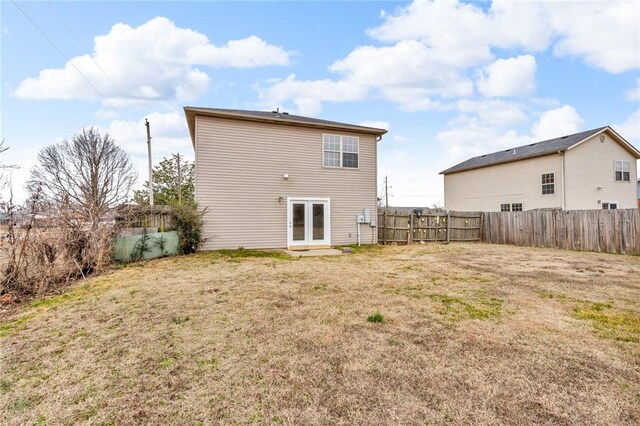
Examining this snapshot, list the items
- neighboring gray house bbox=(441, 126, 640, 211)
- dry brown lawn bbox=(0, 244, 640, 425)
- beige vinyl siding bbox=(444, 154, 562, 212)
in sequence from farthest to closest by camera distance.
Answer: beige vinyl siding bbox=(444, 154, 562, 212) < neighboring gray house bbox=(441, 126, 640, 211) < dry brown lawn bbox=(0, 244, 640, 425)

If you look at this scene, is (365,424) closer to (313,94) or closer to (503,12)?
(503,12)

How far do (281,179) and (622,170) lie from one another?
67.1ft

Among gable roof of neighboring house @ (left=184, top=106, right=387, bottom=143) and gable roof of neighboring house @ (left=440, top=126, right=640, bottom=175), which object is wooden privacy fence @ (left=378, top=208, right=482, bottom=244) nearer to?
gable roof of neighboring house @ (left=184, top=106, right=387, bottom=143)

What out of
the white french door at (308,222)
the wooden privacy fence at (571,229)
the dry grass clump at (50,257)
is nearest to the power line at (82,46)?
the dry grass clump at (50,257)

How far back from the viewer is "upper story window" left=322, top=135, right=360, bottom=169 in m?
12.3

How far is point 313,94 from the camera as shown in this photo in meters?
17.4

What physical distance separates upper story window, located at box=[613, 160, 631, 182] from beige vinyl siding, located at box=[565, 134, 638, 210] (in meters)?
0.24

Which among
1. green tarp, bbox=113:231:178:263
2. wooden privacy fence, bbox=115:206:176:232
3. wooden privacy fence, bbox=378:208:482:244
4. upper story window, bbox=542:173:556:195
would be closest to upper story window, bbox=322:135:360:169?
wooden privacy fence, bbox=378:208:482:244

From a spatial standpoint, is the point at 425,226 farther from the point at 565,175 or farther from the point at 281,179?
the point at 565,175

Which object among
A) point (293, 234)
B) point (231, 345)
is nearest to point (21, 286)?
point (231, 345)

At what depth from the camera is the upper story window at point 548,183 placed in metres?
16.5

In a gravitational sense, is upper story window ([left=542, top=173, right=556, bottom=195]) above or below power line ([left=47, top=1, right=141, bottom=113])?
below

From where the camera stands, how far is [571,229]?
1220 cm

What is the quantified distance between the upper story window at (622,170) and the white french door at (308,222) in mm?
18081
